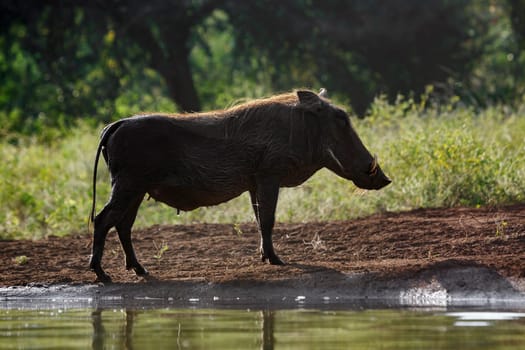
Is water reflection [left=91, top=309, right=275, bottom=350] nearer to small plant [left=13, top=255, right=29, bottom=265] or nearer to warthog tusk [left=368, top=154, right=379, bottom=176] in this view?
warthog tusk [left=368, top=154, right=379, bottom=176]

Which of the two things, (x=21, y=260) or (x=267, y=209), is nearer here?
(x=267, y=209)

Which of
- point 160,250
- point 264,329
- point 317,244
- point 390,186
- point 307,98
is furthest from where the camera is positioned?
point 390,186

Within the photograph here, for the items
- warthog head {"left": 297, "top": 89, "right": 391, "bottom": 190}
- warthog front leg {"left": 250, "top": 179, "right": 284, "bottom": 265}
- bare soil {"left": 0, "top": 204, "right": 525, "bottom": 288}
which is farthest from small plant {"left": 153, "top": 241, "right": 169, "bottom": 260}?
warthog head {"left": 297, "top": 89, "right": 391, "bottom": 190}

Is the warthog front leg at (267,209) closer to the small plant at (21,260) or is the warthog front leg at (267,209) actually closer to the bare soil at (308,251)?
the bare soil at (308,251)

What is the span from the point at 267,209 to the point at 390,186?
12.6 ft

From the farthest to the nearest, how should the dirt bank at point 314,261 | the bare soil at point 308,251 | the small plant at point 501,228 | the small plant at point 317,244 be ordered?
1. the small plant at point 317,244
2. the small plant at point 501,228
3. the bare soil at point 308,251
4. the dirt bank at point 314,261

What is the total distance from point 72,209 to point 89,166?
2712 mm

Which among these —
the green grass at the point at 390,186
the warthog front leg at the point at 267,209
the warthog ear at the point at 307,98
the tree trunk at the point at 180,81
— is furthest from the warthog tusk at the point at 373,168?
the tree trunk at the point at 180,81

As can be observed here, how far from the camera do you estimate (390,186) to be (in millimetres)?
11656

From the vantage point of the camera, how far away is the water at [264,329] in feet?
17.0

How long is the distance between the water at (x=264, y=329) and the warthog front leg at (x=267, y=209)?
4.57ft

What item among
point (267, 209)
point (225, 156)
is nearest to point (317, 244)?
point (267, 209)

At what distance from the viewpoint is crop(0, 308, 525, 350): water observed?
5176 millimetres

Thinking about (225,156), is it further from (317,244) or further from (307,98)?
(317,244)
